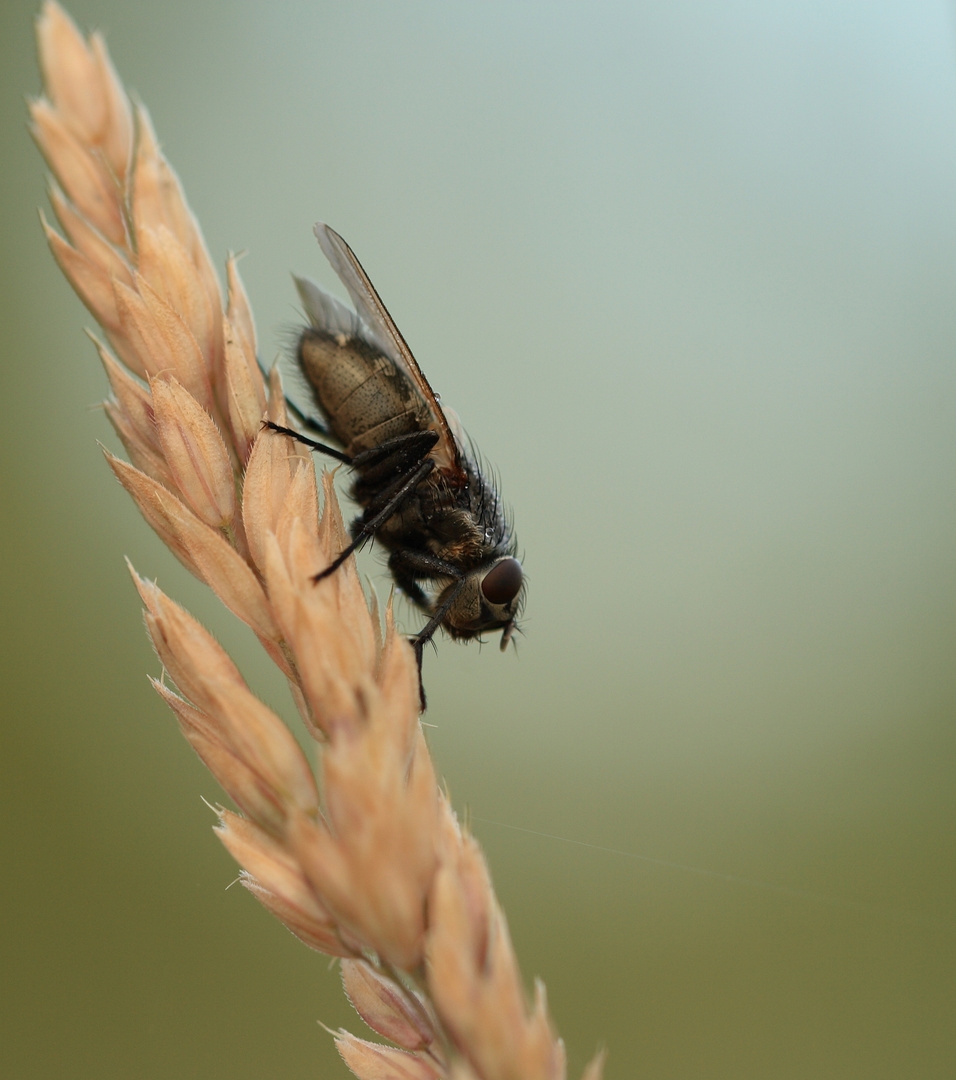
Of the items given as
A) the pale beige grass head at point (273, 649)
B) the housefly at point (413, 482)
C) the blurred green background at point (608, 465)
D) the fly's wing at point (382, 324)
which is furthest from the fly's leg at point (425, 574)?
the blurred green background at point (608, 465)

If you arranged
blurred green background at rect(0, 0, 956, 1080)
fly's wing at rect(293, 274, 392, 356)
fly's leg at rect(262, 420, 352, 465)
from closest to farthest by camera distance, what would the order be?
fly's leg at rect(262, 420, 352, 465) → fly's wing at rect(293, 274, 392, 356) → blurred green background at rect(0, 0, 956, 1080)

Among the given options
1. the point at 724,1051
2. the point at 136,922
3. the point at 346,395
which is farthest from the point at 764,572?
the point at 346,395

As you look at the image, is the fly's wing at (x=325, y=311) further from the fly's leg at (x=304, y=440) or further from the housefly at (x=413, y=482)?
the fly's leg at (x=304, y=440)

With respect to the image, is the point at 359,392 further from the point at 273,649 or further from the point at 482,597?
the point at 273,649

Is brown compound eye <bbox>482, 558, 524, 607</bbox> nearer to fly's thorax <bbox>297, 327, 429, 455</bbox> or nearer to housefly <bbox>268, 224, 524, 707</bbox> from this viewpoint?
housefly <bbox>268, 224, 524, 707</bbox>

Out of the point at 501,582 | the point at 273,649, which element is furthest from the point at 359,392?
the point at 273,649

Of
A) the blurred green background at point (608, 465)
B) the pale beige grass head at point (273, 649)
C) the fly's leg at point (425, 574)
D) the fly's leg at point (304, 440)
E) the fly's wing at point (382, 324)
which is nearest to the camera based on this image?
the pale beige grass head at point (273, 649)

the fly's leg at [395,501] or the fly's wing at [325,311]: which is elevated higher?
the fly's wing at [325,311]

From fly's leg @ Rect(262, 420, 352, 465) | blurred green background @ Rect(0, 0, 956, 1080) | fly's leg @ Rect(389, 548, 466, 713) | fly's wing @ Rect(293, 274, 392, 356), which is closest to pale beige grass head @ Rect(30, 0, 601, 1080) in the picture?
fly's leg @ Rect(262, 420, 352, 465)
